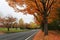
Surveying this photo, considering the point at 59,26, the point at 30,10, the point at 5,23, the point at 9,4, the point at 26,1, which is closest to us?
the point at 26,1

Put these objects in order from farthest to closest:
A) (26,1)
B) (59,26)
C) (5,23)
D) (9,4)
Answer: (5,23)
(59,26)
(9,4)
(26,1)

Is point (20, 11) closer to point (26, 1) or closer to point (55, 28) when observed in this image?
point (26, 1)

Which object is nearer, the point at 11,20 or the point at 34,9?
the point at 34,9

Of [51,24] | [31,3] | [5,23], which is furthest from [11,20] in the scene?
[31,3]

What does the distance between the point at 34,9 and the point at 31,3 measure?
9.75ft

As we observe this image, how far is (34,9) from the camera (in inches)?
1225

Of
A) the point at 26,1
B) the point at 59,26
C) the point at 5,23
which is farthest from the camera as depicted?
the point at 5,23

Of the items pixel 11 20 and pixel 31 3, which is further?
pixel 11 20

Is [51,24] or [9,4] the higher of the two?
[9,4]

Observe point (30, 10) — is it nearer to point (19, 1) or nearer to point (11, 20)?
point (19, 1)

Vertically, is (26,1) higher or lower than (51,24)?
higher

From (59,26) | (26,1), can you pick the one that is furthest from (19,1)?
(59,26)

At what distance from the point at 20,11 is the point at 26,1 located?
5192 mm

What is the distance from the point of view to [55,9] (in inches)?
1220
